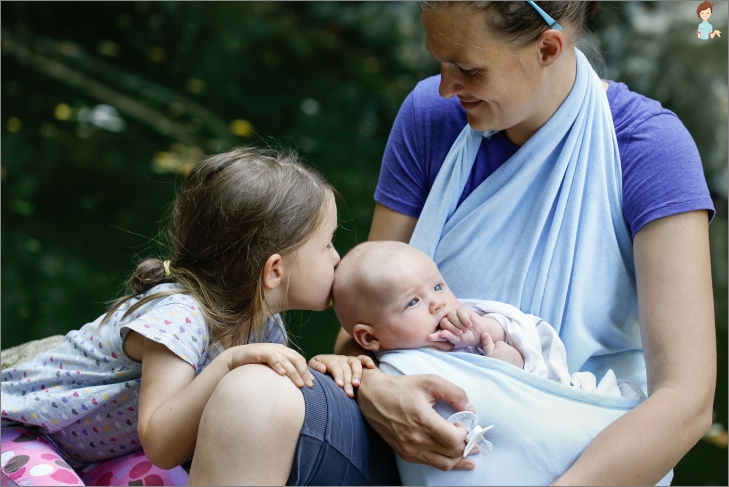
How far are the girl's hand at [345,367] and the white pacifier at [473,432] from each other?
0.77 feet

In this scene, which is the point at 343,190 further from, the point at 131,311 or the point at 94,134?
the point at 131,311

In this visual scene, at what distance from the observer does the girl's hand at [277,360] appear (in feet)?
5.16

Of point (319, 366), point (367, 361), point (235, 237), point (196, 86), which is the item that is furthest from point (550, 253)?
point (196, 86)

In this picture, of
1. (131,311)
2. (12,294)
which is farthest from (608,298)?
(12,294)

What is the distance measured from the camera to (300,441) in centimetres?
154

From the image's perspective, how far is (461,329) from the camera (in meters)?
1.87

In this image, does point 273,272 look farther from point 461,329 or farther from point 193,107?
point 193,107

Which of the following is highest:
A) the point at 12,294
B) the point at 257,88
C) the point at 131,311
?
the point at 257,88

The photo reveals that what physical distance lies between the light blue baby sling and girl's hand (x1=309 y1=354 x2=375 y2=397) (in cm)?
6

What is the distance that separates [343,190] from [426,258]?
9.95 feet

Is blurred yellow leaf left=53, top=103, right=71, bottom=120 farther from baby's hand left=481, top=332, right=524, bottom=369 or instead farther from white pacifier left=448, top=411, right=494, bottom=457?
white pacifier left=448, top=411, right=494, bottom=457

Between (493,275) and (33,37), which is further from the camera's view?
(33,37)

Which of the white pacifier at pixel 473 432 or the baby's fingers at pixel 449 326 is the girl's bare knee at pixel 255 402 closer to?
the white pacifier at pixel 473 432

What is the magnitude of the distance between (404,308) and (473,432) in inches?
15.1
